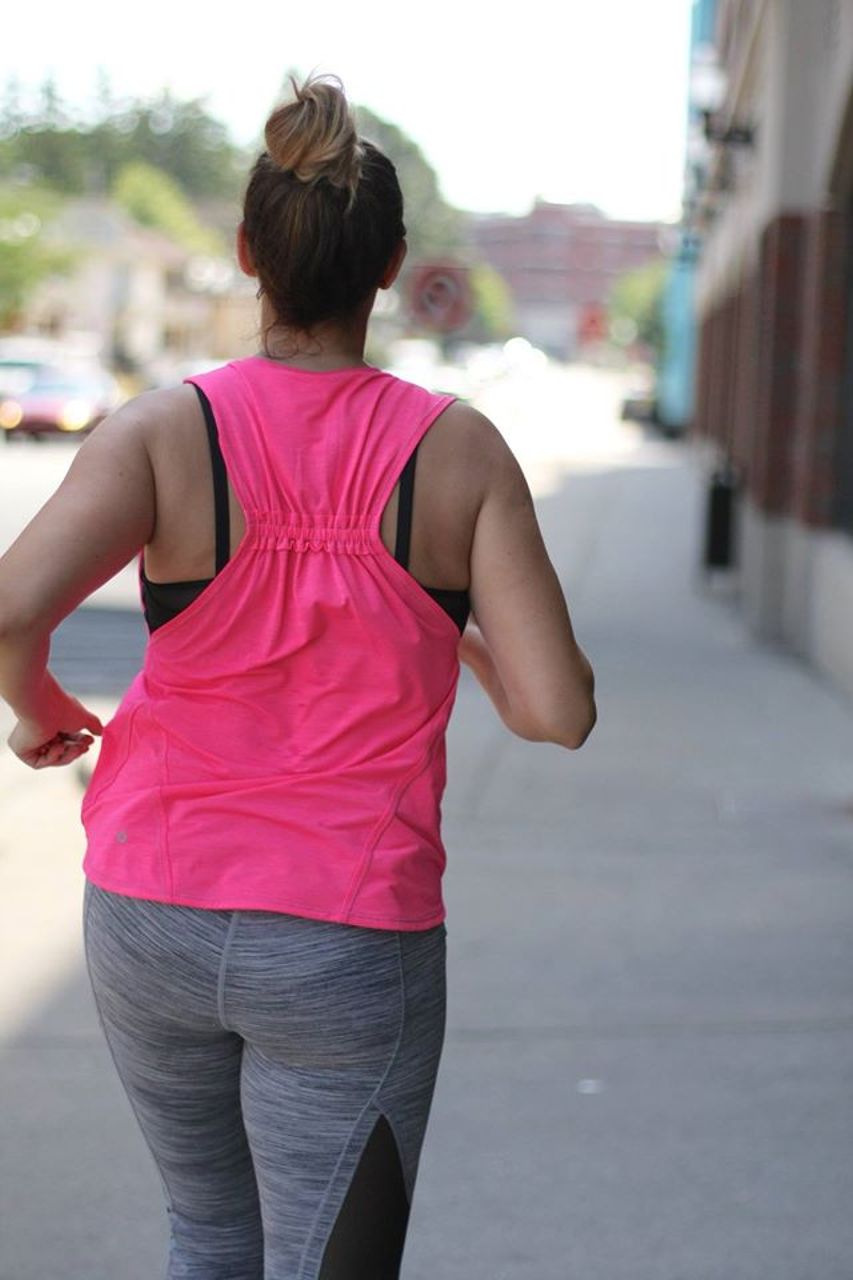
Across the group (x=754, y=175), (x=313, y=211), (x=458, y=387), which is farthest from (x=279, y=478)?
(x=458, y=387)

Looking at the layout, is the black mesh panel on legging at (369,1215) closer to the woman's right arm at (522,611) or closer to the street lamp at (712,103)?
the woman's right arm at (522,611)

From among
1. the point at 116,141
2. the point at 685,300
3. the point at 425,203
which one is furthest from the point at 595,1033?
the point at 425,203

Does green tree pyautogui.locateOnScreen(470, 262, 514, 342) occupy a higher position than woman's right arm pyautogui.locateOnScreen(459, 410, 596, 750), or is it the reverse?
woman's right arm pyautogui.locateOnScreen(459, 410, 596, 750)

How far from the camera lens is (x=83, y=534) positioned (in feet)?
6.71

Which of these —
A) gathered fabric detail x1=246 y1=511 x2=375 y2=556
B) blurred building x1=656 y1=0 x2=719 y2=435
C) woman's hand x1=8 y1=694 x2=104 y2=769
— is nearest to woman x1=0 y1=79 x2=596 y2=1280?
gathered fabric detail x1=246 y1=511 x2=375 y2=556

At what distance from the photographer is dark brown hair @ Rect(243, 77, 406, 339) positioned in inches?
81.2

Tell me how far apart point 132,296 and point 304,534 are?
94325mm

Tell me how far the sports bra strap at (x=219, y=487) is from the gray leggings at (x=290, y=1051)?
397mm

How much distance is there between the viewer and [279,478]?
82.1 inches

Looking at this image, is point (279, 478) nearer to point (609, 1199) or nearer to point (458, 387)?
point (609, 1199)

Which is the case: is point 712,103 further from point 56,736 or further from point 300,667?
point 300,667

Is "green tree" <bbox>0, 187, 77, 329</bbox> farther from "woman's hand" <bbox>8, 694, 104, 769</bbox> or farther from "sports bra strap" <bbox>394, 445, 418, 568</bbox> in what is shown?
"sports bra strap" <bbox>394, 445, 418, 568</bbox>

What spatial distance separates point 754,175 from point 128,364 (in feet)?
197

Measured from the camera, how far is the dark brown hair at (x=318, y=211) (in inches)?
81.2
